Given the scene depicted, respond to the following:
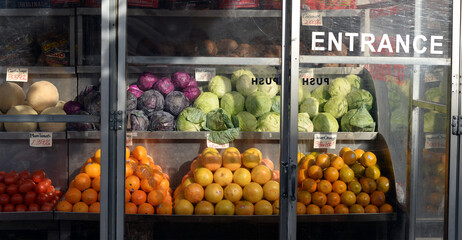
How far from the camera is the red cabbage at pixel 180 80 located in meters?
3.61

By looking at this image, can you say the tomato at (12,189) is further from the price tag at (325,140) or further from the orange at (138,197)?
the price tag at (325,140)

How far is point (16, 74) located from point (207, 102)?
141 cm

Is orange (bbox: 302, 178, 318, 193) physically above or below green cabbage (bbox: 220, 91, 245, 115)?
below

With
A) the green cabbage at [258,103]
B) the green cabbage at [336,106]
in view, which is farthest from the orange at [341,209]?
the green cabbage at [258,103]

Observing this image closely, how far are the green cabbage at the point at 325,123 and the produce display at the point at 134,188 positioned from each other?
3.96 ft

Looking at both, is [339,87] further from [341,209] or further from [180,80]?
[180,80]

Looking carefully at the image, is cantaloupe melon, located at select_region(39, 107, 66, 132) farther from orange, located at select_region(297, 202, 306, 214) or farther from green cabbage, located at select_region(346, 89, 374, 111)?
green cabbage, located at select_region(346, 89, 374, 111)

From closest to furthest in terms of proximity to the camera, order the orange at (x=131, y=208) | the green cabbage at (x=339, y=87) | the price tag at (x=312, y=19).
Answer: the price tag at (x=312, y=19)
the orange at (x=131, y=208)
the green cabbage at (x=339, y=87)

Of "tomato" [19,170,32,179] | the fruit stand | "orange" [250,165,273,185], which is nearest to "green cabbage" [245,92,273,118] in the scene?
the fruit stand

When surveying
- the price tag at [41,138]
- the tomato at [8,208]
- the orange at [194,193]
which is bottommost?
the tomato at [8,208]

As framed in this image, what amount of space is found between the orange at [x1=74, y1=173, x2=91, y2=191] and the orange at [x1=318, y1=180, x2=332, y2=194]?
171cm

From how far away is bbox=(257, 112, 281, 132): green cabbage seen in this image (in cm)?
361

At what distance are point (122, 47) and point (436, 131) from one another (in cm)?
233

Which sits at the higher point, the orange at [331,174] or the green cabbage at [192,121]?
the green cabbage at [192,121]
